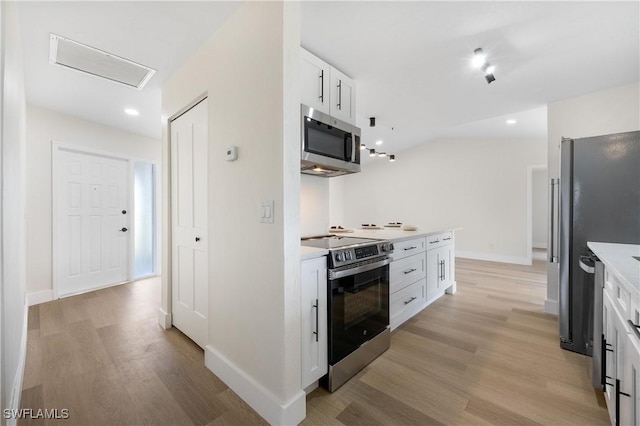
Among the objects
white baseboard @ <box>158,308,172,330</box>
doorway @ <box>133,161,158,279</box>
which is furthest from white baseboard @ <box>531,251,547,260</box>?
doorway @ <box>133,161,158,279</box>

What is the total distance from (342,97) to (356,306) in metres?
1.84

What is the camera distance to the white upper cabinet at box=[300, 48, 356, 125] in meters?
2.14

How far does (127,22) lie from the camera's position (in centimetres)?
186

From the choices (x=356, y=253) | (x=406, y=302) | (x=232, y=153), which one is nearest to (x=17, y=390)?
(x=232, y=153)

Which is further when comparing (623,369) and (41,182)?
(41,182)

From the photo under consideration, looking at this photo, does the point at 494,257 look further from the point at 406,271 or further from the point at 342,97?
the point at 342,97

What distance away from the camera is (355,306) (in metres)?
1.88

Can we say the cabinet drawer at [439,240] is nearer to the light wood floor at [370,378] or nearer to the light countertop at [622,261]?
the light wood floor at [370,378]

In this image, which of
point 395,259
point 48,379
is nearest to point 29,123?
point 48,379

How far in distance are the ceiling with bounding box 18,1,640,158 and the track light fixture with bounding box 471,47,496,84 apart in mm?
46

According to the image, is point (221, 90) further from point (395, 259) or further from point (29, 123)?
point (29, 123)

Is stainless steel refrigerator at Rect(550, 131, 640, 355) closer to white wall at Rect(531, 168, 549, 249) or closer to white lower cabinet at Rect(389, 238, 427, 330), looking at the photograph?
white lower cabinet at Rect(389, 238, 427, 330)

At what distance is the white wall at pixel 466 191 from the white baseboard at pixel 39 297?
5.63 meters

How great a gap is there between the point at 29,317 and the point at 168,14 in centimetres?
335
